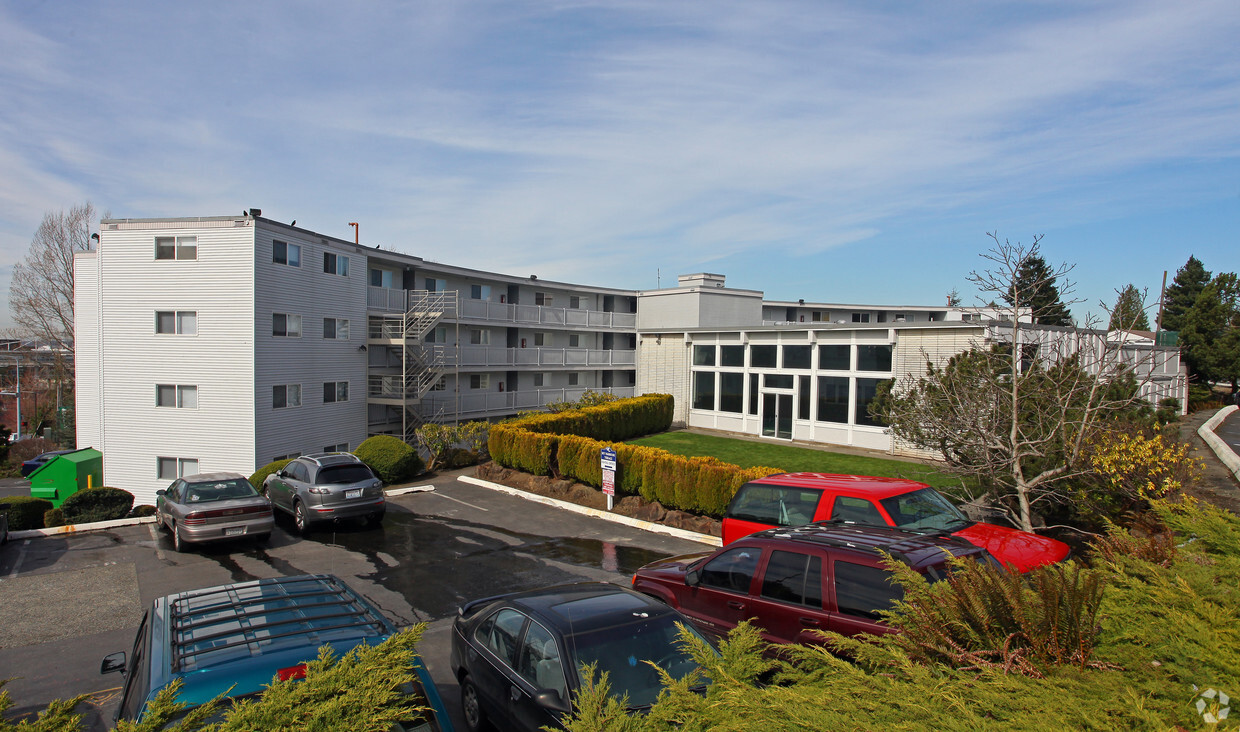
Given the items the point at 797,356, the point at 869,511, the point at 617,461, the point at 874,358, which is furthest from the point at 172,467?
the point at 874,358

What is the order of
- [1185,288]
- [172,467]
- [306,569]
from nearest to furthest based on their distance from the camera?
[306,569] → [172,467] → [1185,288]

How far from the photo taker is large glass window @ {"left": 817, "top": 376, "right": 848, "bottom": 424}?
25609 mm

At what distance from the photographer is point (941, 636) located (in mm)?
3949

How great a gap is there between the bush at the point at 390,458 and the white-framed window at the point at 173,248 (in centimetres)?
974

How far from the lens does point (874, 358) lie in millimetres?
24547

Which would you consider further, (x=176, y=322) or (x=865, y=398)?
(x=865, y=398)

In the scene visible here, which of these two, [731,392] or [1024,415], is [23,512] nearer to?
[1024,415]

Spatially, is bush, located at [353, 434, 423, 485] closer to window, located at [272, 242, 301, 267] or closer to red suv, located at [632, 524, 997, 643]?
window, located at [272, 242, 301, 267]

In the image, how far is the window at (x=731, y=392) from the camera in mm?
29703

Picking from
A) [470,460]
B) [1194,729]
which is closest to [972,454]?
[1194,729]

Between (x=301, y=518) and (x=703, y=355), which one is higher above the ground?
(x=703, y=355)

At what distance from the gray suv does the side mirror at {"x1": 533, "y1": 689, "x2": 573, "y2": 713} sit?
1052 centimetres

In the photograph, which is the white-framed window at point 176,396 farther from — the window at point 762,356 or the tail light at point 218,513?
the window at point 762,356

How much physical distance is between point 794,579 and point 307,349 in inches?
881
